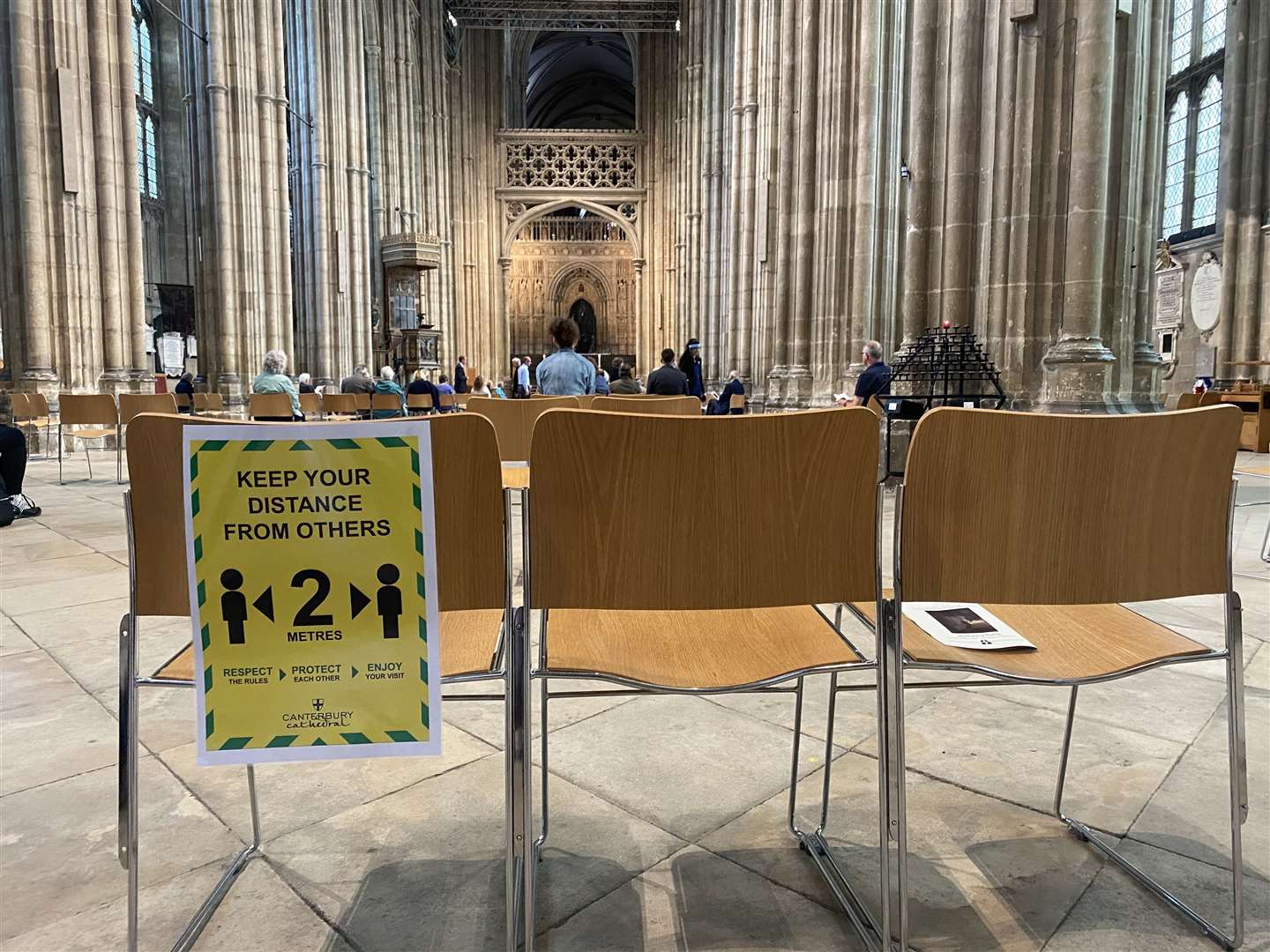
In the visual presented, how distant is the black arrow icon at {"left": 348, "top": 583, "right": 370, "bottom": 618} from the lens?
1312 millimetres

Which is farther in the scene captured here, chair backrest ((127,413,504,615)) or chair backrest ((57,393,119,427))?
chair backrest ((57,393,119,427))

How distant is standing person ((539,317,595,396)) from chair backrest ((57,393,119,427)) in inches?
161

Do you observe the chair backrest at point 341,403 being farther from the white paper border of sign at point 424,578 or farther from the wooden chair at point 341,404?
the white paper border of sign at point 424,578

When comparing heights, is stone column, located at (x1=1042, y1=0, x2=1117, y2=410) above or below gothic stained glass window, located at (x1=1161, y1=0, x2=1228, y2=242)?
below

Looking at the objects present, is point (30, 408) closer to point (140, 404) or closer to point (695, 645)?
point (140, 404)

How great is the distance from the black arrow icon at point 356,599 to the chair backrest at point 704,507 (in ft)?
0.85

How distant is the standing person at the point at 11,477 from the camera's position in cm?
575

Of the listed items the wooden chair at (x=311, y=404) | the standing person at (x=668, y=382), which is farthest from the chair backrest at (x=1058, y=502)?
the wooden chair at (x=311, y=404)

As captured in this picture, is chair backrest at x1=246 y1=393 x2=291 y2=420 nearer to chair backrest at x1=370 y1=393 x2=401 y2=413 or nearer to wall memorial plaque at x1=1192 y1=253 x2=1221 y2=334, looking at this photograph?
chair backrest at x1=370 y1=393 x2=401 y2=413

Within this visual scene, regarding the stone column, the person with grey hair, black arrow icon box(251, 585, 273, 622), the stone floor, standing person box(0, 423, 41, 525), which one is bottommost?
the stone floor

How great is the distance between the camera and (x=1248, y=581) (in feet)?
13.5

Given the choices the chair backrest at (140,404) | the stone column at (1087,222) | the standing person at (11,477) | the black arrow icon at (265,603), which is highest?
the stone column at (1087,222)

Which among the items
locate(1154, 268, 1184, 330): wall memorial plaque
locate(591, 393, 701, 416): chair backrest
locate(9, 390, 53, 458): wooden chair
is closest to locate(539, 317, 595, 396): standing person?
locate(591, 393, 701, 416): chair backrest

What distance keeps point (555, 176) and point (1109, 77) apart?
87.3ft
